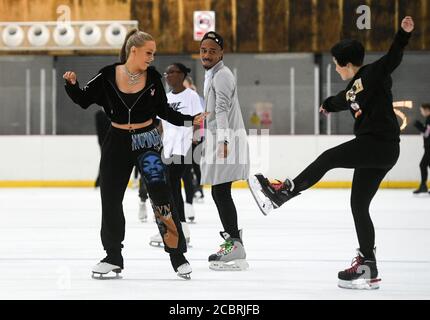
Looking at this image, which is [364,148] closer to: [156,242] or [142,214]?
[156,242]

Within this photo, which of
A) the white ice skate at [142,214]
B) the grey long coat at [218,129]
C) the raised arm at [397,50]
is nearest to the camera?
the raised arm at [397,50]

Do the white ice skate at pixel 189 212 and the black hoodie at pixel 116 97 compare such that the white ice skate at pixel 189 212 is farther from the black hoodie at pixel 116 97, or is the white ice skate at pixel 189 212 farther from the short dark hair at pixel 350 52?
the short dark hair at pixel 350 52

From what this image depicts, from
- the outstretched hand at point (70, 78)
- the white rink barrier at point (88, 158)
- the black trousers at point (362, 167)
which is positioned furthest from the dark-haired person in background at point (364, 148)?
the white rink barrier at point (88, 158)

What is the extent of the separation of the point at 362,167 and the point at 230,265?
123 cm

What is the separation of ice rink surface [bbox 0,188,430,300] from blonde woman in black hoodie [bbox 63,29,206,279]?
0.31 metres

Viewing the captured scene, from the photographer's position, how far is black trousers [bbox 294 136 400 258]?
438 cm

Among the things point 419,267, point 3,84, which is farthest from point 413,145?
point 419,267

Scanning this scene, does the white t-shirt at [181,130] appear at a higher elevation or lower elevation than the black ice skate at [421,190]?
higher

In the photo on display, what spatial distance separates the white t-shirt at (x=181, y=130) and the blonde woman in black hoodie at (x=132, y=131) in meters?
1.98

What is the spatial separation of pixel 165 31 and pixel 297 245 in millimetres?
10520

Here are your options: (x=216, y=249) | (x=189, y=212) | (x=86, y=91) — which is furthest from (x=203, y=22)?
(x=86, y=91)

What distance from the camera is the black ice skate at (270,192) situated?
454 cm
